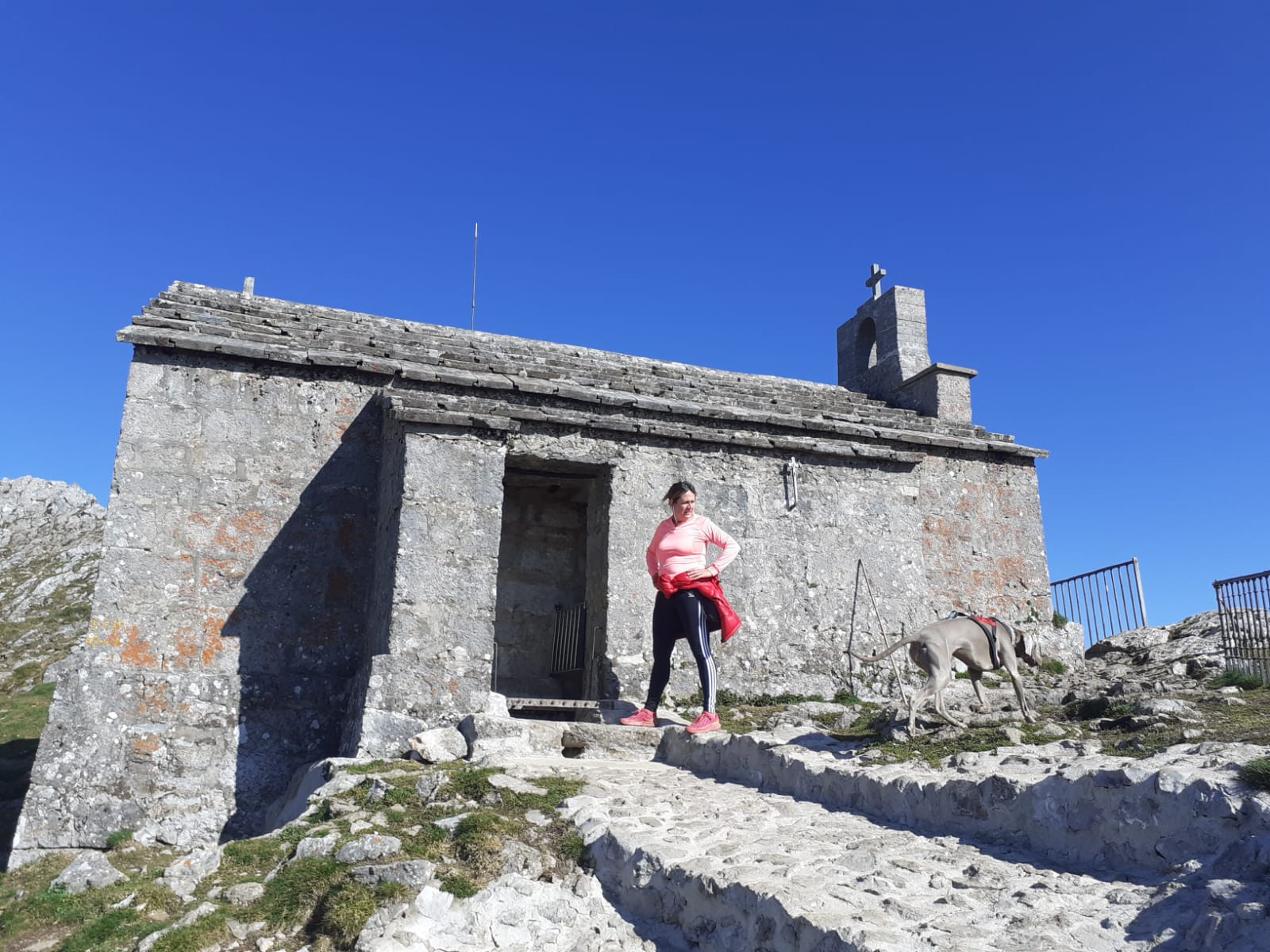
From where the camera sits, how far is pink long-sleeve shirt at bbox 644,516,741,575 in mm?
8055

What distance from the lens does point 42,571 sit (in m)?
18.9

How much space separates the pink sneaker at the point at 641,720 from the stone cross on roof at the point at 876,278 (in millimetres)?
9343

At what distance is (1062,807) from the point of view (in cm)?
449

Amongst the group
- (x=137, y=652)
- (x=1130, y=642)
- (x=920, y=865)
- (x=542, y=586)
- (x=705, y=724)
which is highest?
(x=542, y=586)

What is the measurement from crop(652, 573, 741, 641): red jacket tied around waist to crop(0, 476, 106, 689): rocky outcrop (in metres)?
11.2

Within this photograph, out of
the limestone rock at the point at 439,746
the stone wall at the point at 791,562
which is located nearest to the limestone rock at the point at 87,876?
the limestone rock at the point at 439,746

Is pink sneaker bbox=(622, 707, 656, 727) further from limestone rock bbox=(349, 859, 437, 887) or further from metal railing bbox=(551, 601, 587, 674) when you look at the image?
limestone rock bbox=(349, 859, 437, 887)

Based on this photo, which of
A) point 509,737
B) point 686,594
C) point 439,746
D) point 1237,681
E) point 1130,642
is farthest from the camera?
point 1130,642

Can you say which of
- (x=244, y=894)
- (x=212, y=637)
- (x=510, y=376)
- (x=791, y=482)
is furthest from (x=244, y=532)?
(x=791, y=482)

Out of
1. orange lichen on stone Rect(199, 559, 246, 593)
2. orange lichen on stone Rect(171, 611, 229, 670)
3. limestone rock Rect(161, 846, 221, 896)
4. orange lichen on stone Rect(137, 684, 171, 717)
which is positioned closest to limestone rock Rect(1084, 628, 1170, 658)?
orange lichen on stone Rect(199, 559, 246, 593)

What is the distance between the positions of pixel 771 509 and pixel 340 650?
4703mm

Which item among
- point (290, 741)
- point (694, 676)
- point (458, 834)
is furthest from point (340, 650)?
point (458, 834)

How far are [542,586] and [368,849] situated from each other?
7268mm

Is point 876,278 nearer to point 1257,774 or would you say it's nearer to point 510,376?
point 510,376
